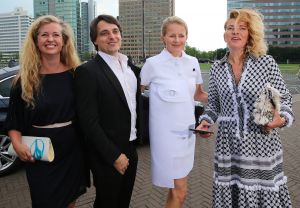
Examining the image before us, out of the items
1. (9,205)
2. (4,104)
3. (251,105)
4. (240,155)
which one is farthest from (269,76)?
(4,104)

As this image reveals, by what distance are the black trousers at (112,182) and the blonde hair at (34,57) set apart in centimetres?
72

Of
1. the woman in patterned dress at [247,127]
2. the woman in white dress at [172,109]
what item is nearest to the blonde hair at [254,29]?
the woman in patterned dress at [247,127]

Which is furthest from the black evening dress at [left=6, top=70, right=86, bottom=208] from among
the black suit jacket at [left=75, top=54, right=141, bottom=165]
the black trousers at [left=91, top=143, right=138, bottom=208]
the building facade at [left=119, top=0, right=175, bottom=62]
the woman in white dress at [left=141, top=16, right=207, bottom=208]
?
the building facade at [left=119, top=0, right=175, bottom=62]

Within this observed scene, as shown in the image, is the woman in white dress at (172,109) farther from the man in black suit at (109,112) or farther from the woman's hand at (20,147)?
the woman's hand at (20,147)

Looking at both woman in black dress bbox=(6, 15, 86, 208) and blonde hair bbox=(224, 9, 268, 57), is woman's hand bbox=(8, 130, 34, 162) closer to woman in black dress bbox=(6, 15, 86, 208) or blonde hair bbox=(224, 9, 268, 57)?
woman in black dress bbox=(6, 15, 86, 208)

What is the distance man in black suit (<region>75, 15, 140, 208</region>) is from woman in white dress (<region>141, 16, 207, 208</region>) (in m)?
0.22

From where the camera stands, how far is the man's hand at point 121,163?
105 inches

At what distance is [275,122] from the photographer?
259 centimetres

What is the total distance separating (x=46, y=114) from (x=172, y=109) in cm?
104

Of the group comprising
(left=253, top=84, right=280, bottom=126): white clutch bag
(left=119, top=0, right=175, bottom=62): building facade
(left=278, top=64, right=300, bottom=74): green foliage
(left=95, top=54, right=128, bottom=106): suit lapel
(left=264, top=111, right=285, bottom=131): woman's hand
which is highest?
(left=119, top=0, right=175, bottom=62): building facade

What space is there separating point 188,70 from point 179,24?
412mm

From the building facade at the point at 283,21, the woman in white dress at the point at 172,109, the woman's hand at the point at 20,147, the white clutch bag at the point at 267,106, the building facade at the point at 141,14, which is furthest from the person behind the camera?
the building facade at the point at 283,21

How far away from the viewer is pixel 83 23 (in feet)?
108

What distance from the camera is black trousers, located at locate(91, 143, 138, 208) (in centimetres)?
280
